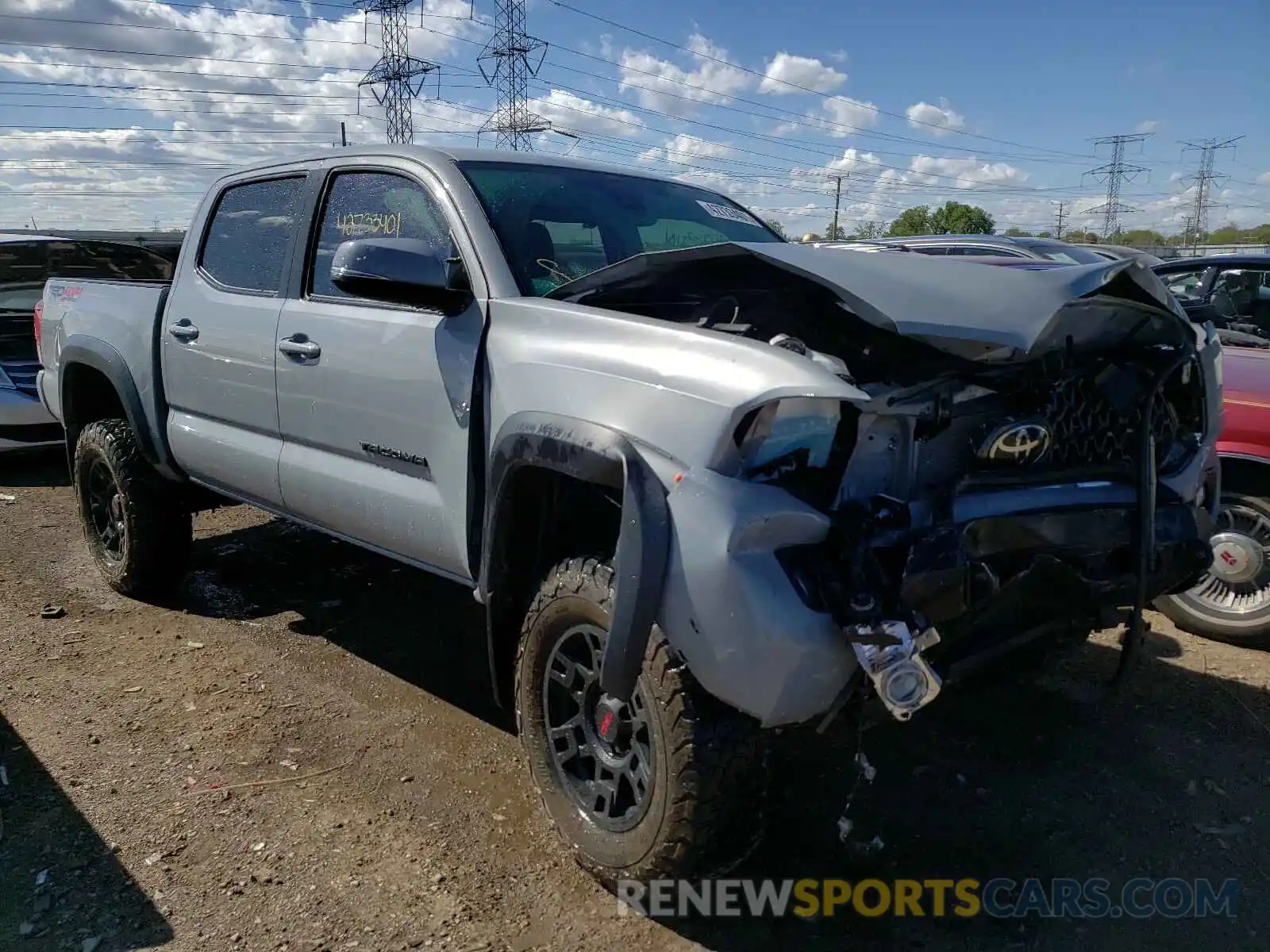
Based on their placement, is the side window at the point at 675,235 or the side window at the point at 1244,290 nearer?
the side window at the point at 675,235

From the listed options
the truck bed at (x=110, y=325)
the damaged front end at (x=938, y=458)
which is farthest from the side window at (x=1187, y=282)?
the truck bed at (x=110, y=325)

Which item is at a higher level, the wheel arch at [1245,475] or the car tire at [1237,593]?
the wheel arch at [1245,475]

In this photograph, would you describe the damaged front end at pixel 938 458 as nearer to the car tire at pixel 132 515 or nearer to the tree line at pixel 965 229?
the car tire at pixel 132 515

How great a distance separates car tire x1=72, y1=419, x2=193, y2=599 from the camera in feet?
15.6

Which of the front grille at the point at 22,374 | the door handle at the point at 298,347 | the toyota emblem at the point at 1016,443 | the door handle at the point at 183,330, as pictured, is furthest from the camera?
the front grille at the point at 22,374

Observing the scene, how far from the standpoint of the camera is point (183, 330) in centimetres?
429

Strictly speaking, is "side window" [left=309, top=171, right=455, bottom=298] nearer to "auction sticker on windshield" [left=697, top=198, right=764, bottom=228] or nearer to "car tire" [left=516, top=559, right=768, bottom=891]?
"auction sticker on windshield" [left=697, top=198, right=764, bottom=228]

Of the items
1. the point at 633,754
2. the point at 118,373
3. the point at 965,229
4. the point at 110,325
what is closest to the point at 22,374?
the point at 110,325

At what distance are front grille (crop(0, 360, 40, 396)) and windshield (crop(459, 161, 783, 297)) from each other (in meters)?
5.85

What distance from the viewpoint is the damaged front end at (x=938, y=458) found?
2.17 meters

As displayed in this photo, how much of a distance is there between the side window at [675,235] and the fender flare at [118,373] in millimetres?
2548

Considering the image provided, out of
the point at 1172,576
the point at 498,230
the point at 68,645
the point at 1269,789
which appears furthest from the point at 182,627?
the point at 1269,789

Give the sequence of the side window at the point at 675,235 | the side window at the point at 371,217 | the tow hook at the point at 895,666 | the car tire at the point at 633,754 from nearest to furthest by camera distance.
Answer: the tow hook at the point at 895,666
the car tire at the point at 633,754
the side window at the point at 371,217
the side window at the point at 675,235

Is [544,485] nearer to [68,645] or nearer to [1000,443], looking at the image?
[1000,443]
